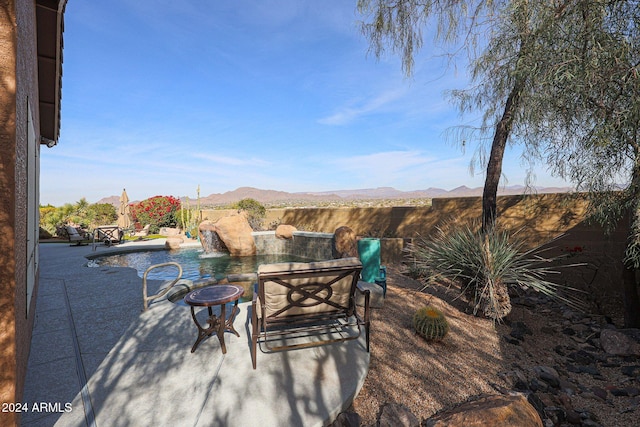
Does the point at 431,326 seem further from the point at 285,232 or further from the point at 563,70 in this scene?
the point at 285,232

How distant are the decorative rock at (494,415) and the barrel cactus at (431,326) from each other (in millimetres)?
1548

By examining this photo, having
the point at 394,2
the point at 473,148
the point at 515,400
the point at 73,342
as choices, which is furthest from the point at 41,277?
the point at 473,148

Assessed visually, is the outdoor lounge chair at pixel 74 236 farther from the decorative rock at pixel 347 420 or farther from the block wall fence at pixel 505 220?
the decorative rock at pixel 347 420

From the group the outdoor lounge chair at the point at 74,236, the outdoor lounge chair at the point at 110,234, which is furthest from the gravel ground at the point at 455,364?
the outdoor lounge chair at the point at 74,236

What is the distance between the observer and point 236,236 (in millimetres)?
13414

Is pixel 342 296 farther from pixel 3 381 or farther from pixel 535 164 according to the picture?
pixel 535 164

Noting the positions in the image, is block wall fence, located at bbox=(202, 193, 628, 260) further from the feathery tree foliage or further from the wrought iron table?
the wrought iron table

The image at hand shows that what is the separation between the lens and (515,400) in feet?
8.36

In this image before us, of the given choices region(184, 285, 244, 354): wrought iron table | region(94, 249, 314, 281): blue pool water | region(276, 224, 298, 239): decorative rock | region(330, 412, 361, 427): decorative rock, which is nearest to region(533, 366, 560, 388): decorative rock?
region(330, 412, 361, 427): decorative rock

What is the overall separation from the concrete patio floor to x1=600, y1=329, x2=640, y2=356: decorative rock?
13.6ft

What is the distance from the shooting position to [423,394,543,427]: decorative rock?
92.2 inches

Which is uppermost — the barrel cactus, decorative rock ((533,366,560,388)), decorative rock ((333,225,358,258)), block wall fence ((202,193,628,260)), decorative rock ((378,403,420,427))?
block wall fence ((202,193,628,260))

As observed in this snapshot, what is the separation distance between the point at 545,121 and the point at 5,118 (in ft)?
22.5

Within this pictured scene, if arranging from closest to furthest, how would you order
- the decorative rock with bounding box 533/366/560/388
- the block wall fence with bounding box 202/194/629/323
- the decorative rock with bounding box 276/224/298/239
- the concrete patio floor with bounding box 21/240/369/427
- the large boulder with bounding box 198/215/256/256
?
the concrete patio floor with bounding box 21/240/369/427 < the decorative rock with bounding box 533/366/560/388 < the block wall fence with bounding box 202/194/629/323 < the large boulder with bounding box 198/215/256/256 < the decorative rock with bounding box 276/224/298/239
